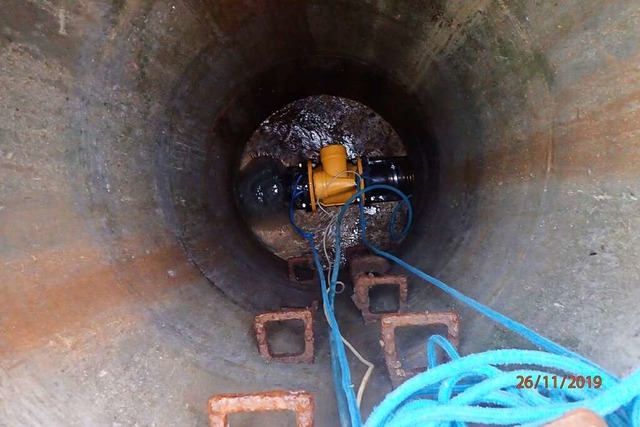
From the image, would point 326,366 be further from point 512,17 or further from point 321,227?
point 321,227

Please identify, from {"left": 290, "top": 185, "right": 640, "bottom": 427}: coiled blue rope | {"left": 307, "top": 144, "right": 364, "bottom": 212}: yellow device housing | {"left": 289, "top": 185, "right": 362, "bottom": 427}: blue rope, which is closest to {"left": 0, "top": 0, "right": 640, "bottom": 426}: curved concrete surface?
{"left": 289, "top": 185, "right": 362, "bottom": 427}: blue rope

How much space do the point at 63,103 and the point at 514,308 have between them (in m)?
1.53

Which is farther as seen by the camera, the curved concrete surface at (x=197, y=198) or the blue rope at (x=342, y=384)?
the curved concrete surface at (x=197, y=198)

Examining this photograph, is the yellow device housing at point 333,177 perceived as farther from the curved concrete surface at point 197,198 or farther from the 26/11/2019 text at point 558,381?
the 26/11/2019 text at point 558,381

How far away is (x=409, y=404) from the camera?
3.47ft

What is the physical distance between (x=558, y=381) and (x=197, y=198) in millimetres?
1627

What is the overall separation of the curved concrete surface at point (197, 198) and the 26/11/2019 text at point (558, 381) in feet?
0.46

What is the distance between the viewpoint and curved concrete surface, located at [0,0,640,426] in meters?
1.23

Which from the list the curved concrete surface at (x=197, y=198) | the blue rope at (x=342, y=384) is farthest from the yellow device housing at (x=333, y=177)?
the blue rope at (x=342, y=384)

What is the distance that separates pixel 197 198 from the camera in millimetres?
2127

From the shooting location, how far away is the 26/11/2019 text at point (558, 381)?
1.00 m

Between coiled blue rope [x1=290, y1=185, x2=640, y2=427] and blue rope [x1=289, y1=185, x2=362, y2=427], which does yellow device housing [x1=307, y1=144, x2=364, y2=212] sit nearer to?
blue rope [x1=289, y1=185, x2=362, y2=427]

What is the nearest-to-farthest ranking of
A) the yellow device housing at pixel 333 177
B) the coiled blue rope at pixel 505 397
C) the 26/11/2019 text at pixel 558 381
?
the coiled blue rope at pixel 505 397, the 26/11/2019 text at pixel 558 381, the yellow device housing at pixel 333 177

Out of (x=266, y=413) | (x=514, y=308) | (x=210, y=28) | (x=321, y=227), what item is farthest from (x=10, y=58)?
(x=321, y=227)
